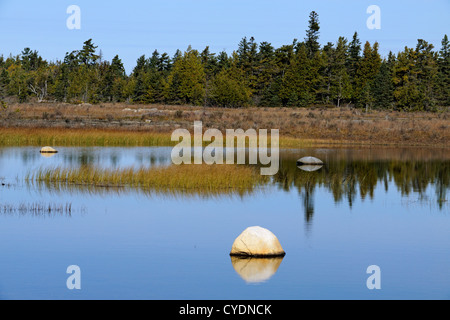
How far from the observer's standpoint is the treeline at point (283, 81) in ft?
329

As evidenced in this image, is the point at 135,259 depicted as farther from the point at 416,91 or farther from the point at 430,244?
the point at 416,91

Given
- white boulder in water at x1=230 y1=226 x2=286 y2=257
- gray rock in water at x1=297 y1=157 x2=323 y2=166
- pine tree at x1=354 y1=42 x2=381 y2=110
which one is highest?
pine tree at x1=354 y1=42 x2=381 y2=110

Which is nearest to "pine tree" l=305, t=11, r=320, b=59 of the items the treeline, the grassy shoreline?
the treeline

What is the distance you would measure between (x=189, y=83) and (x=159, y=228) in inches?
3616

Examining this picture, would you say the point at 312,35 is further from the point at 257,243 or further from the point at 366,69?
the point at 257,243

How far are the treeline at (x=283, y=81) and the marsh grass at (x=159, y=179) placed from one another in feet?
210

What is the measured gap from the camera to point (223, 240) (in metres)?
17.2

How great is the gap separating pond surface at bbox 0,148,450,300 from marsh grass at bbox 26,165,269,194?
79 cm

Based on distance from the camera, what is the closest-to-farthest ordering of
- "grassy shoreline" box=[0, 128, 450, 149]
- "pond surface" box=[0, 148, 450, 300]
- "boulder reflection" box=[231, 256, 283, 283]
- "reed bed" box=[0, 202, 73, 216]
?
"pond surface" box=[0, 148, 450, 300]
"boulder reflection" box=[231, 256, 283, 283]
"reed bed" box=[0, 202, 73, 216]
"grassy shoreline" box=[0, 128, 450, 149]

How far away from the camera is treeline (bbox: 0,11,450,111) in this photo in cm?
10019

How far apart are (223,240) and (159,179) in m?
10.4

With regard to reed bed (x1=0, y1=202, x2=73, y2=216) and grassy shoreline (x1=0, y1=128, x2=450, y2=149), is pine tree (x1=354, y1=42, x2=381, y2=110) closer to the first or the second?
grassy shoreline (x1=0, y1=128, x2=450, y2=149)

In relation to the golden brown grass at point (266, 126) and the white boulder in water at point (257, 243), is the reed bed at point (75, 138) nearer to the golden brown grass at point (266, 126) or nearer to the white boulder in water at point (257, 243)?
the golden brown grass at point (266, 126)
